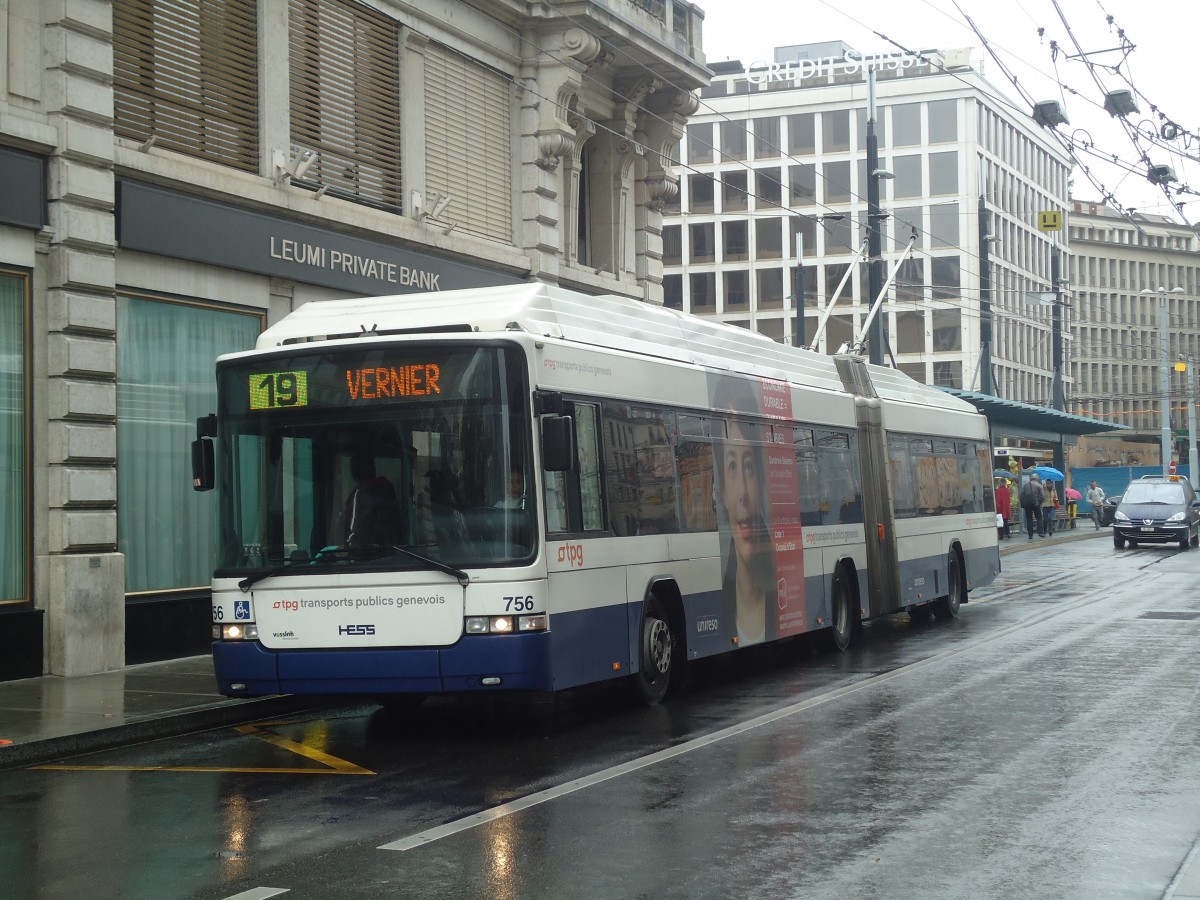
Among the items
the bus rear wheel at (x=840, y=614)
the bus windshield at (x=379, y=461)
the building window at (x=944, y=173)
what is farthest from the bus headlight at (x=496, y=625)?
the building window at (x=944, y=173)

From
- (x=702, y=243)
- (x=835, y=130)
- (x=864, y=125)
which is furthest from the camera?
(x=702, y=243)

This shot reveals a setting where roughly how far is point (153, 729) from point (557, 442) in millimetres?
3837

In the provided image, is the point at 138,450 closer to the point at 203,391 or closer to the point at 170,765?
the point at 203,391

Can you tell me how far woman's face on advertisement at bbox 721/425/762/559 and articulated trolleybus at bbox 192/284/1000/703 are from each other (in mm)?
495

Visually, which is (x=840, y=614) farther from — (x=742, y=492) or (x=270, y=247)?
(x=270, y=247)

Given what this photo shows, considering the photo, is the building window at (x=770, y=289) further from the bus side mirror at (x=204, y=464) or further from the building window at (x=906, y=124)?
the bus side mirror at (x=204, y=464)

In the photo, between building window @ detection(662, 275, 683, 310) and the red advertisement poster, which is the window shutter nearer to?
the red advertisement poster

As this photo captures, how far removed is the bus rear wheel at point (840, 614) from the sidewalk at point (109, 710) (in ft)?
19.5

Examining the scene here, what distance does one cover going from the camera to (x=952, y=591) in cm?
2084

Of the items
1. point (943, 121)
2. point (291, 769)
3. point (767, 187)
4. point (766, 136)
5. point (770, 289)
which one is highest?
point (943, 121)

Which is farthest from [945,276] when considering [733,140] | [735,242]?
[733,140]

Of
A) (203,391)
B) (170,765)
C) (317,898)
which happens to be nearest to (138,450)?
(203,391)

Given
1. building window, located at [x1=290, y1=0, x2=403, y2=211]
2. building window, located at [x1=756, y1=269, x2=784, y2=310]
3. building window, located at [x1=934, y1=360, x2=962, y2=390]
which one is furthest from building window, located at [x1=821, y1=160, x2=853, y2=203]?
building window, located at [x1=290, y1=0, x2=403, y2=211]

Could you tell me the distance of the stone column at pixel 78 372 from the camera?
14.6 meters
